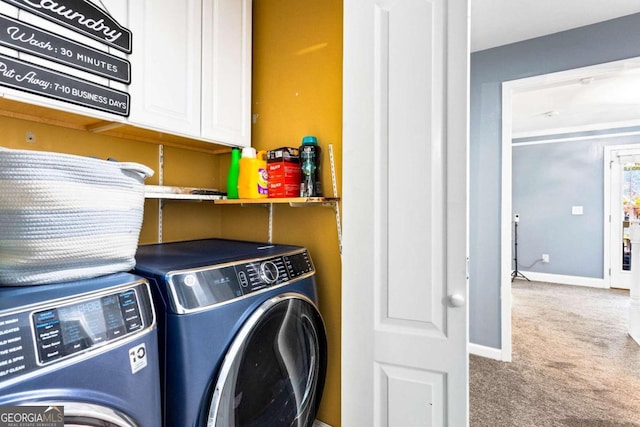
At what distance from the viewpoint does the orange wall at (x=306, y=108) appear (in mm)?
1489

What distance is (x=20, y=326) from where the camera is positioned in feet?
1.82

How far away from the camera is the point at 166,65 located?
1.26 metres

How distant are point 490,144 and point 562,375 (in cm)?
190

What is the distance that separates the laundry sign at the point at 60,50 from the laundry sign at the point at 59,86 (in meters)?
0.04

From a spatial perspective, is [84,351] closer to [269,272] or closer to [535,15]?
[269,272]

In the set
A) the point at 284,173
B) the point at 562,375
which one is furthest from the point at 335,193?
the point at 562,375

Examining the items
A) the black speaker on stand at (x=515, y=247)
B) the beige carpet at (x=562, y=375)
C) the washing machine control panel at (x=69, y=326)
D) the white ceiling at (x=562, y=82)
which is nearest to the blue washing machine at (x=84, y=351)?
the washing machine control panel at (x=69, y=326)

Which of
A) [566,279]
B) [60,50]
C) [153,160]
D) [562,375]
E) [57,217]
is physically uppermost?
[60,50]

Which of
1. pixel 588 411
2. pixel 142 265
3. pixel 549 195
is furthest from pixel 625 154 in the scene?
pixel 142 265

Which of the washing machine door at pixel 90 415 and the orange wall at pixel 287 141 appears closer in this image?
the washing machine door at pixel 90 415

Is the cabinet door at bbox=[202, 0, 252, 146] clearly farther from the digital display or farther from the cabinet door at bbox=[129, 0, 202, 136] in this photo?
the digital display

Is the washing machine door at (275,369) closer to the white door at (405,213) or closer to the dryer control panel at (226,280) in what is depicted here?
the dryer control panel at (226,280)

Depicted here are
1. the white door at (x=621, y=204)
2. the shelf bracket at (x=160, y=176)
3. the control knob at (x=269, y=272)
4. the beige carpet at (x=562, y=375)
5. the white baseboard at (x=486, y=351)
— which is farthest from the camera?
the white door at (x=621, y=204)

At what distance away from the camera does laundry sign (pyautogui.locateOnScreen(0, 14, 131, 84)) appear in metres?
0.89
